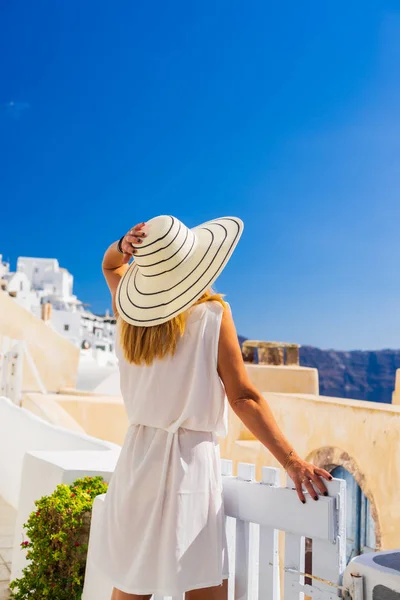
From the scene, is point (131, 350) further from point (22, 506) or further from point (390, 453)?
point (390, 453)

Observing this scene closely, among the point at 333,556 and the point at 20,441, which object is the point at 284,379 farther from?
the point at 333,556

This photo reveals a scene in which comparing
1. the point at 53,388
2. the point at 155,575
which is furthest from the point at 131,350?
the point at 53,388

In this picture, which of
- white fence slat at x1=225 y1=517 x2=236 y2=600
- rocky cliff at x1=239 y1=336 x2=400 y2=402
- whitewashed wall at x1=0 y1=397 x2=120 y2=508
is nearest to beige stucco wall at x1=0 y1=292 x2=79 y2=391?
whitewashed wall at x1=0 y1=397 x2=120 y2=508

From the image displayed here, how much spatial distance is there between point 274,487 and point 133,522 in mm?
459

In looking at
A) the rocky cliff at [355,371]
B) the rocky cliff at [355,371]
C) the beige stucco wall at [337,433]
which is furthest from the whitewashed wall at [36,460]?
the rocky cliff at [355,371]

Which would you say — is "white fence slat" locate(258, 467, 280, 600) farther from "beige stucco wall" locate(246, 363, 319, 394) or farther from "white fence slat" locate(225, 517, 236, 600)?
"beige stucco wall" locate(246, 363, 319, 394)

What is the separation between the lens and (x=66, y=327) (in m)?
55.9

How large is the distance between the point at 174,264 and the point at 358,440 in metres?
7.00

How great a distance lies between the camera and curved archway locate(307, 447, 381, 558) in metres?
7.65

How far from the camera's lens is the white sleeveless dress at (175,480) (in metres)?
1.78

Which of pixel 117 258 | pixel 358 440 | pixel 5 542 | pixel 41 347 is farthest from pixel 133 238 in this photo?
pixel 41 347

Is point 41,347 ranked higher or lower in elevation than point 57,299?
lower

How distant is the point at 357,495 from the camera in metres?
8.00

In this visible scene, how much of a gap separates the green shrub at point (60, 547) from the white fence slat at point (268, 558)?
42.3 inches
